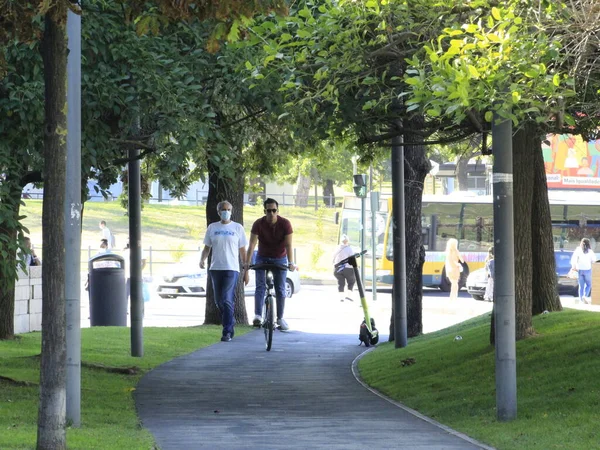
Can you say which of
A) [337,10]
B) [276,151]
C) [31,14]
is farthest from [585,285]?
[31,14]

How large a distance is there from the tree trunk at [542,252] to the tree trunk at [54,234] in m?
8.58

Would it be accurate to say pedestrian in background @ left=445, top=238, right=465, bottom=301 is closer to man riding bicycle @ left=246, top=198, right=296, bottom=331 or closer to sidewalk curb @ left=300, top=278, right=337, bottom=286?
sidewalk curb @ left=300, top=278, right=337, bottom=286

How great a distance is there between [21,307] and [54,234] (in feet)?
39.3

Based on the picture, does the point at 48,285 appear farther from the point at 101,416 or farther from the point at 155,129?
the point at 155,129

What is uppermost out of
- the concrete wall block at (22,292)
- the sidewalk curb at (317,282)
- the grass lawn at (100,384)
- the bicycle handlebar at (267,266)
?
the bicycle handlebar at (267,266)

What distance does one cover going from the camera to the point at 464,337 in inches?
581

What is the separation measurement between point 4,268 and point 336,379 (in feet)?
12.7

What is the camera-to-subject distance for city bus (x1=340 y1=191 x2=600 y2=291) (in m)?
40.8

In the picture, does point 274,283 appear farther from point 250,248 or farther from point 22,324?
point 22,324

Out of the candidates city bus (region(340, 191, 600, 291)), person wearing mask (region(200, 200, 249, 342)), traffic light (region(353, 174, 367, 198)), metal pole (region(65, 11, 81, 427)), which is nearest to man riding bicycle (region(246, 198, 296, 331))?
person wearing mask (region(200, 200, 249, 342))

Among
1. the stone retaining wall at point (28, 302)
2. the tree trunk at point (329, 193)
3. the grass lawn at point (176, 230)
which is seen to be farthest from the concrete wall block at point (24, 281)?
the tree trunk at point (329, 193)

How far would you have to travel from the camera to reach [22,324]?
19.0 m

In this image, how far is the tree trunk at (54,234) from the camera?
24.1 feet

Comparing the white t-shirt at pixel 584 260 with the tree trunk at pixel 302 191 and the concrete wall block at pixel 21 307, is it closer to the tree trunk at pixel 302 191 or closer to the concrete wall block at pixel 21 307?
the concrete wall block at pixel 21 307
